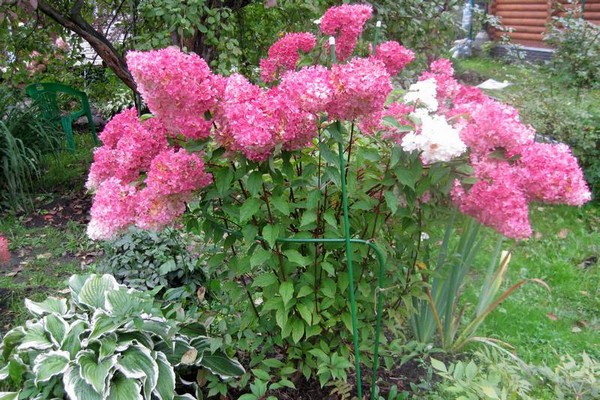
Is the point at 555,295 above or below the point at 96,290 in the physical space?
below

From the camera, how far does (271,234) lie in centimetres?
170

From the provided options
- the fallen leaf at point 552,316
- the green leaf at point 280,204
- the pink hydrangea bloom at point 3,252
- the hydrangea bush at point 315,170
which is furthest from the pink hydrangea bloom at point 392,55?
the pink hydrangea bloom at point 3,252

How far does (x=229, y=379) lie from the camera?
2.13 meters

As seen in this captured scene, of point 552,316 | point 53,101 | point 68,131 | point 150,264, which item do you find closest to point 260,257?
point 150,264

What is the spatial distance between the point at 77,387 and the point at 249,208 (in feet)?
2.67

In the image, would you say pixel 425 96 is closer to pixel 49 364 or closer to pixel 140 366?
pixel 140 366

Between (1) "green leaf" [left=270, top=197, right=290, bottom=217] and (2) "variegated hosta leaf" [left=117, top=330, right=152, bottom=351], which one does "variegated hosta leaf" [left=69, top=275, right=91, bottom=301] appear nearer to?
(2) "variegated hosta leaf" [left=117, top=330, right=152, bottom=351]

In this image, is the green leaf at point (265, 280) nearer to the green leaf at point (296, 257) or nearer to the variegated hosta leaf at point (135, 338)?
the green leaf at point (296, 257)

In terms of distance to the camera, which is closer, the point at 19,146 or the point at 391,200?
the point at 391,200

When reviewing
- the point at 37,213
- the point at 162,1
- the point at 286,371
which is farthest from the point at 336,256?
the point at 37,213

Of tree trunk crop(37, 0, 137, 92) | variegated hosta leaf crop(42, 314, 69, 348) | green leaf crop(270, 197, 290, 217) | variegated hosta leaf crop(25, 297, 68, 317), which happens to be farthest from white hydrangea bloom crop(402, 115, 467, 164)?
tree trunk crop(37, 0, 137, 92)

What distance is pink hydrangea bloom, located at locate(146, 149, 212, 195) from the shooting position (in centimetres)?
152

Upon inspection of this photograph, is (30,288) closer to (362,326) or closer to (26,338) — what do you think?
(26,338)

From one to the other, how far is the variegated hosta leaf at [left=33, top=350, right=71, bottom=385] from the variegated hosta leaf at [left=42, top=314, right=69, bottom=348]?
86 mm
